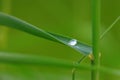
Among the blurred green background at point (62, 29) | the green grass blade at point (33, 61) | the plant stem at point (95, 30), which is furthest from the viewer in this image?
the blurred green background at point (62, 29)

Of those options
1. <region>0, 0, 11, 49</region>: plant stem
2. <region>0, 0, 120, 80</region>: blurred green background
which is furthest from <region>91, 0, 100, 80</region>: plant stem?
<region>0, 0, 11, 49</region>: plant stem

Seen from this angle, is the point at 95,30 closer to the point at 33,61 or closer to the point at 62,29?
the point at 33,61

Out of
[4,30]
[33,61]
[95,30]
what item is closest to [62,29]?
[4,30]

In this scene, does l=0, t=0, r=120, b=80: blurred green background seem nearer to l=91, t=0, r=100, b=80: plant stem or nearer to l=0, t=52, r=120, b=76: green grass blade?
l=91, t=0, r=100, b=80: plant stem

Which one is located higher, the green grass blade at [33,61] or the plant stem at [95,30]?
the plant stem at [95,30]

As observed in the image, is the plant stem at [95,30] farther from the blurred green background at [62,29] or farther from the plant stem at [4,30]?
the plant stem at [4,30]

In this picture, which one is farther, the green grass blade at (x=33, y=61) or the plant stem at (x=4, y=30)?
the plant stem at (x=4, y=30)


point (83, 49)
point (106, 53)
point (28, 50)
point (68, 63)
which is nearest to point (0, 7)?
point (28, 50)

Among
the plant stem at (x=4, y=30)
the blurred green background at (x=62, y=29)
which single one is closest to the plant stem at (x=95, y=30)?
the blurred green background at (x=62, y=29)
